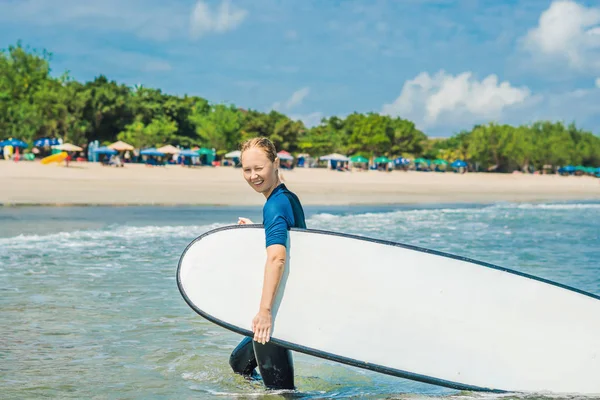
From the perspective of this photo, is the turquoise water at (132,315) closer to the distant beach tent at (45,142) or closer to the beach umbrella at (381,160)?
the distant beach tent at (45,142)

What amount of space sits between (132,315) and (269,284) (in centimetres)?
351

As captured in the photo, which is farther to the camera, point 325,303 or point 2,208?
point 2,208

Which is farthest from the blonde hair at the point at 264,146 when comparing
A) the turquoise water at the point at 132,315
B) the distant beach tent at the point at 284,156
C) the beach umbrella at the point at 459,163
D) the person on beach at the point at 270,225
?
the beach umbrella at the point at 459,163

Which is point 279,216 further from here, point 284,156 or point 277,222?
point 284,156

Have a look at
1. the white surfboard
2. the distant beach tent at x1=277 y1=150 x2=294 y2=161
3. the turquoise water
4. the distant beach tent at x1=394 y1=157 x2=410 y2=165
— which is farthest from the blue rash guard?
the distant beach tent at x1=394 y1=157 x2=410 y2=165

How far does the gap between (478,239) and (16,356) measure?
451 inches

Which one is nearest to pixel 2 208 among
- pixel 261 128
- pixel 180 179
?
pixel 180 179

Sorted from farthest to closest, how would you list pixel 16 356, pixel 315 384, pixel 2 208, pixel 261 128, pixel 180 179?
1. pixel 261 128
2. pixel 180 179
3. pixel 2 208
4. pixel 16 356
5. pixel 315 384

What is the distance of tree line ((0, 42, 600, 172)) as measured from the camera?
63.3 m

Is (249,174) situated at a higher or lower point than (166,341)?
higher

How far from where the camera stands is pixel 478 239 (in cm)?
1508

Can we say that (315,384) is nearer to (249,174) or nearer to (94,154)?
(249,174)

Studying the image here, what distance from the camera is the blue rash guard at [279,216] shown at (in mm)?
3557

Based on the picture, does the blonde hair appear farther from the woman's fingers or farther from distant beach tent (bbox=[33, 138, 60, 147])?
distant beach tent (bbox=[33, 138, 60, 147])
